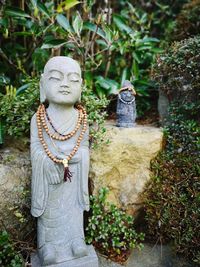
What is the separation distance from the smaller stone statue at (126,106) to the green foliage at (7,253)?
5.27ft

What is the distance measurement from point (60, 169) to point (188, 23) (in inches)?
120

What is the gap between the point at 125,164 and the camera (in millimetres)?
3068

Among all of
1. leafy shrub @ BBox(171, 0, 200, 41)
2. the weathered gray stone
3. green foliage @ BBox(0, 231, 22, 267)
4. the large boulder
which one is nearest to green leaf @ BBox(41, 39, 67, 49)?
the large boulder

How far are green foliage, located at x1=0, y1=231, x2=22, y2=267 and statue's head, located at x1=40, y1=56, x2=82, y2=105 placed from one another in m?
1.29

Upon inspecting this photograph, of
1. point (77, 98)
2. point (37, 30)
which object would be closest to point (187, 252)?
point (77, 98)

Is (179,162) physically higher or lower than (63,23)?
lower

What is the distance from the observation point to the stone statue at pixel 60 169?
2.47 m

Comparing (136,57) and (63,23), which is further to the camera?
(136,57)

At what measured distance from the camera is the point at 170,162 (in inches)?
125

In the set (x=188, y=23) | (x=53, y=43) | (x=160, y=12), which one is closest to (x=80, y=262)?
(x=53, y=43)

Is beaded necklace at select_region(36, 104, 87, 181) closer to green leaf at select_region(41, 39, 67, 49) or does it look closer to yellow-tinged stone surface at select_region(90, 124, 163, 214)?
yellow-tinged stone surface at select_region(90, 124, 163, 214)

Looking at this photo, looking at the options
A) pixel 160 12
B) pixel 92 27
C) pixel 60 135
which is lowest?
pixel 60 135

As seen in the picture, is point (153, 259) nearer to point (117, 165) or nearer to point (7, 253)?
point (117, 165)

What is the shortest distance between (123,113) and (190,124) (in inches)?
29.6
